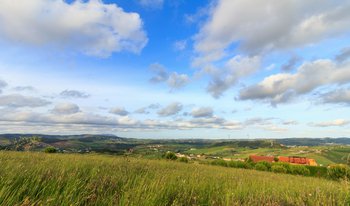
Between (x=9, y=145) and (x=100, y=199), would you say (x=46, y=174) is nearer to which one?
(x=100, y=199)

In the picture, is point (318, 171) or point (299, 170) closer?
point (299, 170)

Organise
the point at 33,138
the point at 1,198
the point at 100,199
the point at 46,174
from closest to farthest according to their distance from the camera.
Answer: the point at 1,198
the point at 100,199
the point at 46,174
the point at 33,138

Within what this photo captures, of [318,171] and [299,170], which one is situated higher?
[299,170]

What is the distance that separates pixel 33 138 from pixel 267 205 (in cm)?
626

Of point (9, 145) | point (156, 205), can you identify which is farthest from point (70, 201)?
point (9, 145)

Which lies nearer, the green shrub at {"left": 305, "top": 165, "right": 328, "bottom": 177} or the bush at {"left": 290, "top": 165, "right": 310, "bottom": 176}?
the green shrub at {"left": 305, "top": 165, "right": 328, "bottom": 177}

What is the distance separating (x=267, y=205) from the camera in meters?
4.34

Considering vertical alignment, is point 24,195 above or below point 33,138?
below

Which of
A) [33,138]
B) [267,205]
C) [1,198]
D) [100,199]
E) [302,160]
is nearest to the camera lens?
[1,198]

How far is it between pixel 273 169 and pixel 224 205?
4382cm

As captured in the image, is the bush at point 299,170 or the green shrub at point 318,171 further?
the bush at point 299,170

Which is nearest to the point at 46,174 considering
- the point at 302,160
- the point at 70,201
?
the point at 70,201

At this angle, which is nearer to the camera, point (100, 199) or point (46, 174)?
point (100, 199)

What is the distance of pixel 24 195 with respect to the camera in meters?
Answer: 3.45
